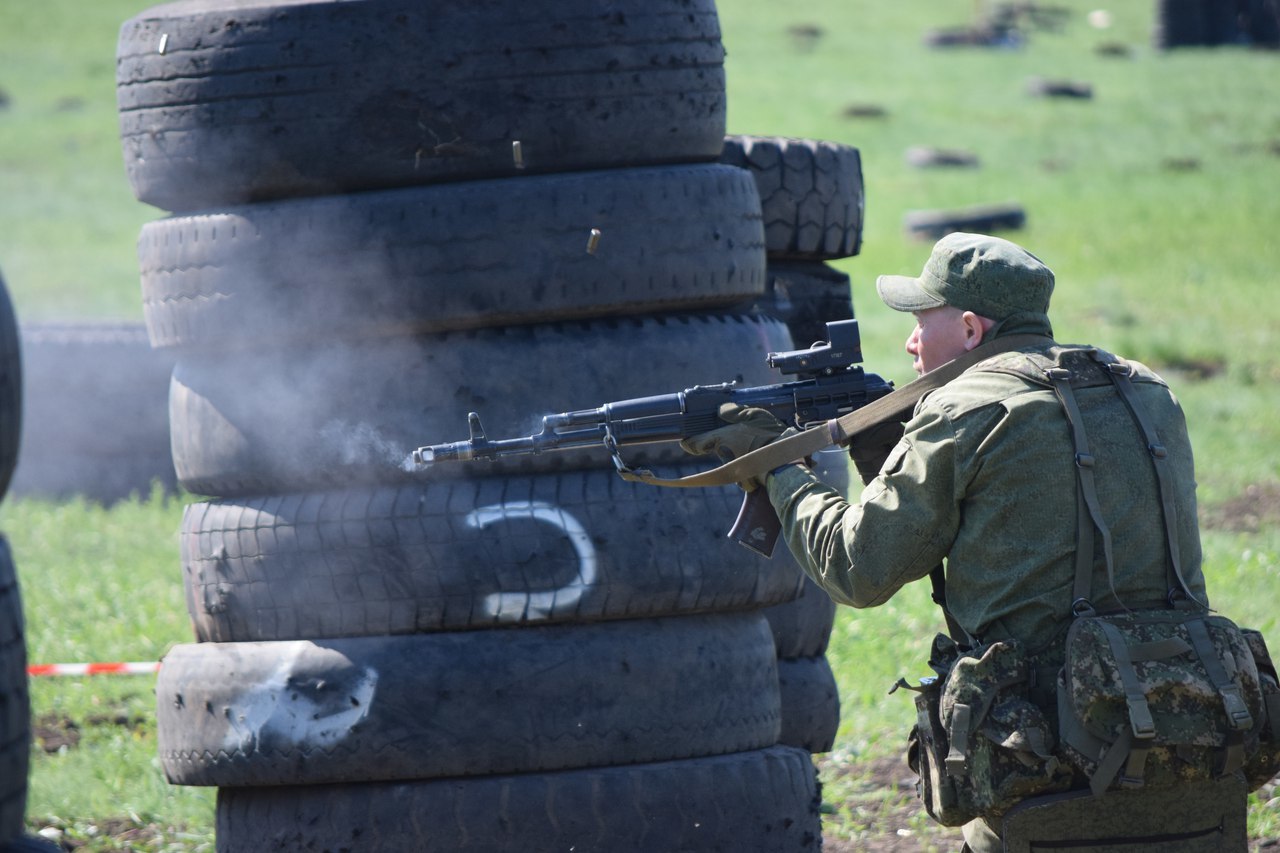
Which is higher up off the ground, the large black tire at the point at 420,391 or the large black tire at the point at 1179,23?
the large black tire at the point at 1179,23

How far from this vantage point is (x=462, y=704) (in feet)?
13.8

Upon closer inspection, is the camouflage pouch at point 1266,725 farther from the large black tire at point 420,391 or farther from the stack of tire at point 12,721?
the stack of tire at point 12,721

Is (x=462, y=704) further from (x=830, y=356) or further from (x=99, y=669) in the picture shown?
(x=99, y=669)

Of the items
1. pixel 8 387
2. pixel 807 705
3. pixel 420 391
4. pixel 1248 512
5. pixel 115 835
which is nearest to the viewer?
pixel 420 391

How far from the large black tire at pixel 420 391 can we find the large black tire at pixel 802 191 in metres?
1.52

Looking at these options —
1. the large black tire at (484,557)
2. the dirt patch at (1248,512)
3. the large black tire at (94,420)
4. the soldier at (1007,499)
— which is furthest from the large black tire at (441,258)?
the large black tire at (94,420)

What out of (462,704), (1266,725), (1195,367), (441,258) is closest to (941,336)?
(1266,725)

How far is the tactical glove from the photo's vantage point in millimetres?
3812

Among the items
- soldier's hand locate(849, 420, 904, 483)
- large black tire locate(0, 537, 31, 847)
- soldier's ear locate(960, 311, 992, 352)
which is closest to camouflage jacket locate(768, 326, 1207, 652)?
soldier's ear locate(960, 311, 992, 352)

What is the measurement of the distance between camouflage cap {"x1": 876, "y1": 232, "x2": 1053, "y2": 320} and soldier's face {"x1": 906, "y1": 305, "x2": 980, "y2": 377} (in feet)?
0.11

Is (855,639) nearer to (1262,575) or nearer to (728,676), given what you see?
(1262,575)

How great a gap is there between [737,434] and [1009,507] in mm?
768

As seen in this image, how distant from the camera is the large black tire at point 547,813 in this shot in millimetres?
4195

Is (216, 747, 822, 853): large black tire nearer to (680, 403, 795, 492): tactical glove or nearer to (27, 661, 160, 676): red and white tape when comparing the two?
(680, 403, 795, 492): tactical glove
